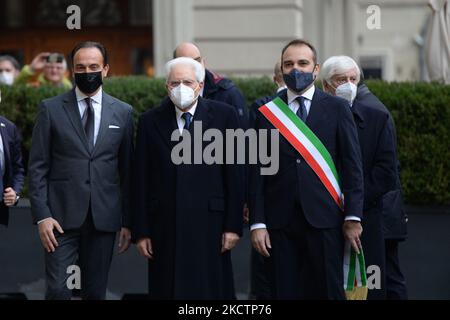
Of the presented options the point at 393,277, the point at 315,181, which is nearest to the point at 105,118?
the point at 315,181

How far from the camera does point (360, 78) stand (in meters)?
9.17

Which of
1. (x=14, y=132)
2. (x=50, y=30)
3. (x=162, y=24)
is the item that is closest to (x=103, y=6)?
(x=50, y=30)

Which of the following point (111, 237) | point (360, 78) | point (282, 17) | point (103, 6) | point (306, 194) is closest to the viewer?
point (306, 194)

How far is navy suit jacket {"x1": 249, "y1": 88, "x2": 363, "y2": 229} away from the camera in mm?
7945

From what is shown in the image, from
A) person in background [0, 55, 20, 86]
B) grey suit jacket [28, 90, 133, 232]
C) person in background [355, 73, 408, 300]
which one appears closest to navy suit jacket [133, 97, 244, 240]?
grey suit jacket [28, 90, 133, 232]

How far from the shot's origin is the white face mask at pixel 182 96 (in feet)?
26.9

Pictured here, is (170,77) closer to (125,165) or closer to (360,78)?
(125,165)

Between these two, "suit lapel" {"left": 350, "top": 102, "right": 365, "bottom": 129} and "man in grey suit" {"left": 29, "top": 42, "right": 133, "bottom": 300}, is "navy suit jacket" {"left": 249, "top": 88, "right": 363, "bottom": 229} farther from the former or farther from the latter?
"man in grey suit" {"left": 29, "top": 42, "right": 133, "bottom": 300}

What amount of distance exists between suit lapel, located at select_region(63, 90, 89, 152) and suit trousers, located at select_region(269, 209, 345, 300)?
1567 mm

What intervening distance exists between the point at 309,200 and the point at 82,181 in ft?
5.51

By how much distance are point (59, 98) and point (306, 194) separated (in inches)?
80.1

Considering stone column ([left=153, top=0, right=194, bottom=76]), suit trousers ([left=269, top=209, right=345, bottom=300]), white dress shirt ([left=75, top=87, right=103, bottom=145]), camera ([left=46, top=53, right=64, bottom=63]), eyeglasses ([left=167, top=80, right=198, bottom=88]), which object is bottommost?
suit trousers ([left=269, top=209, right=345, bottom=300])

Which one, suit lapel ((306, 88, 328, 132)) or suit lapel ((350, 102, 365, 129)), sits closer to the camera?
suit lapel ((306, 88, 328, 132))

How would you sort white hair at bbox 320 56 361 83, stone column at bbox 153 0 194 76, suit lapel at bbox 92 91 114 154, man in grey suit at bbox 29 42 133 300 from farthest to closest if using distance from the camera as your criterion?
stone column at bbox 153 0 194 76 → white hair at bbox 320 56 361 83 → suit lapel at bbox 92 91 114 154 → man in grey suit at bbox 29 42 133 300
